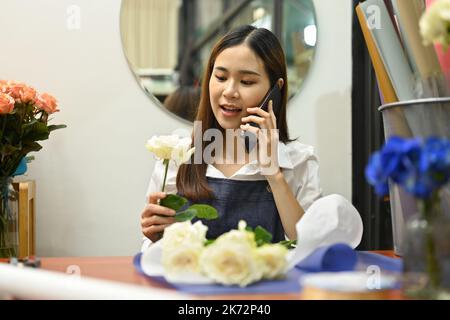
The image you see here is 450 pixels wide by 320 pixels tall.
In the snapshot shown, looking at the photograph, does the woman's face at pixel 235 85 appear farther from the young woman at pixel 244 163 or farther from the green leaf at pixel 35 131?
the green leaf at pixel 35 131

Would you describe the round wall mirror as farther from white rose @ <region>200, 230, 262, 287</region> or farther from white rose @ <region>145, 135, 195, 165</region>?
white rose @ <region>200, 230, 262, 287</region>

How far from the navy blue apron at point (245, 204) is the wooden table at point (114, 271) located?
0.40 m

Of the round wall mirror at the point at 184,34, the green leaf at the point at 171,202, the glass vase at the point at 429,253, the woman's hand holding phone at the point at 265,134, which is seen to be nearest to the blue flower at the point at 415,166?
the glass vase at the point at 429,253

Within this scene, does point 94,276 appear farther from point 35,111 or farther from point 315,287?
point 35,111

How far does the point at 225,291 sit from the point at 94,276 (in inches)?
8.6

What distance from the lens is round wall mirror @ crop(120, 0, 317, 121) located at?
1764mm

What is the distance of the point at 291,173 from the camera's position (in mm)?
1521

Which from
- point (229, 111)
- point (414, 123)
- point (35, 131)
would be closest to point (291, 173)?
→ point (229, 111)

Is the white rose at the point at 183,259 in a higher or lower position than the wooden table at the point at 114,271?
higher

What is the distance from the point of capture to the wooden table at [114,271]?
69 centimetres

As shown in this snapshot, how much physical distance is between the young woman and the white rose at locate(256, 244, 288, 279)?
577mm

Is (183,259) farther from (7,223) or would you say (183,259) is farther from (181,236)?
(7,223)

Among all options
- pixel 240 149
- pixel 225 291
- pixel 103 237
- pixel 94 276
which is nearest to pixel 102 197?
pixel 103 237

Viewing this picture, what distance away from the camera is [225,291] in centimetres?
71
